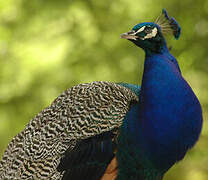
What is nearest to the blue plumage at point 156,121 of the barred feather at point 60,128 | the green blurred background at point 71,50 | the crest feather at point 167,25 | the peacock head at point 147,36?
the peacock head at point 147,36

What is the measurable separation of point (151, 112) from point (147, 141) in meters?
0.19

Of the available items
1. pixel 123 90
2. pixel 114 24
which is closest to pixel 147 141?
pixel 123 90

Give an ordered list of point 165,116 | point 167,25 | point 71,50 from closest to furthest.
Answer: point 165,116 < point 167,25 < point 71,50

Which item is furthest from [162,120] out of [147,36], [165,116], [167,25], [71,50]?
[71,50]

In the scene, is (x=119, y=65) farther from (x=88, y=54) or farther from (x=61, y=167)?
(x=61, y=167)

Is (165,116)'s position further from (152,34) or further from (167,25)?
(167,25)

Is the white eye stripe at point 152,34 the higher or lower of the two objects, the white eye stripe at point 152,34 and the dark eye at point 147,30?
the lower

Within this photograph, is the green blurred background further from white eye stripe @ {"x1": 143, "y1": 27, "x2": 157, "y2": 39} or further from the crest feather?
white eye stripe @ {"x1": 143, "y1": 27, "x2": 157, "y2": 39}

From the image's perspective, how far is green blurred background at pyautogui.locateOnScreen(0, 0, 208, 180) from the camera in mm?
5367

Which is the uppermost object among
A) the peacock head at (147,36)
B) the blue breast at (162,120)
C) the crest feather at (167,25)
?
the crest feather at (167,25)

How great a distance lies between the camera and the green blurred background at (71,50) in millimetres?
5367

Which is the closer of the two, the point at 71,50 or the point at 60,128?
the point at 60,128

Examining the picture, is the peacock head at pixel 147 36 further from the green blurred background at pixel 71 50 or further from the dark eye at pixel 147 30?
the green blurred background at pixel 71 50

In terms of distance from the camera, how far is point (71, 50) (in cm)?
559
